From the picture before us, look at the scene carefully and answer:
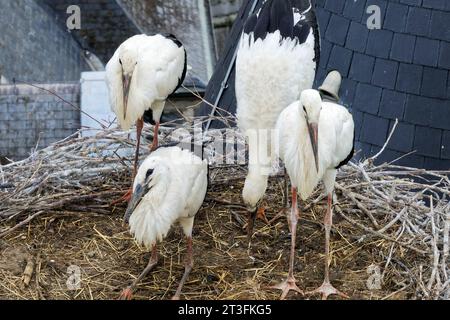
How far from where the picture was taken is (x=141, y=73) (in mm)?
7430

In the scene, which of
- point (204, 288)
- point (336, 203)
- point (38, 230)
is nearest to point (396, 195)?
point (336, 203)

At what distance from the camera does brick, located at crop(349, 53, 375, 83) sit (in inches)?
380

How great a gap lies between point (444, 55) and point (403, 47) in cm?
40

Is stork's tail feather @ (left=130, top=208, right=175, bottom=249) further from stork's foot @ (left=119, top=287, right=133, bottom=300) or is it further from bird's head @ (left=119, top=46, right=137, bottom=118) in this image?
bird's head @ (left=119, top=46, right=137, bottom=118)

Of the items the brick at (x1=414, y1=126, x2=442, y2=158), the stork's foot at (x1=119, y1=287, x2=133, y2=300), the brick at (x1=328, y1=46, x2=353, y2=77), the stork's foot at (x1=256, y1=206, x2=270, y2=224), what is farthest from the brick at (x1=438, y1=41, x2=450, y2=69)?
the stork's foot at (x1=119, y1=287, x2=133, y2=300)

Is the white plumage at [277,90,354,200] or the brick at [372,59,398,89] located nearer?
the white plumage at [277,90,354,200]

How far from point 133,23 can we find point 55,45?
7.66 feet

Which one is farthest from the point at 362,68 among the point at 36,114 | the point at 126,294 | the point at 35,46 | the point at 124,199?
the point at 35,46

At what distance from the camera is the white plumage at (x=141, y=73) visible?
739 centimetres

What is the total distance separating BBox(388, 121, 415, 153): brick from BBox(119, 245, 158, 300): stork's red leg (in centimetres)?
342

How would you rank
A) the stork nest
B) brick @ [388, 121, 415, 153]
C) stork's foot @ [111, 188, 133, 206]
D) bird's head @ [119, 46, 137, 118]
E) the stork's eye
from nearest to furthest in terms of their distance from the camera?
1. the stork's eye
2. the stork nest
3. bird's head @ [119, 46, 137, 118]
4. stork's foot @ [111, 188, 133, 206]
5. brick @ [388, 121, 415, 153]

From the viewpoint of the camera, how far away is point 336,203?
25.0 feet

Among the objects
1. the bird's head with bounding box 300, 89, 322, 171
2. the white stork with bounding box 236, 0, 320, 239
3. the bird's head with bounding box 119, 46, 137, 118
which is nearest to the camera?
the bird's head with bounding box 300, 89, 322, 171
